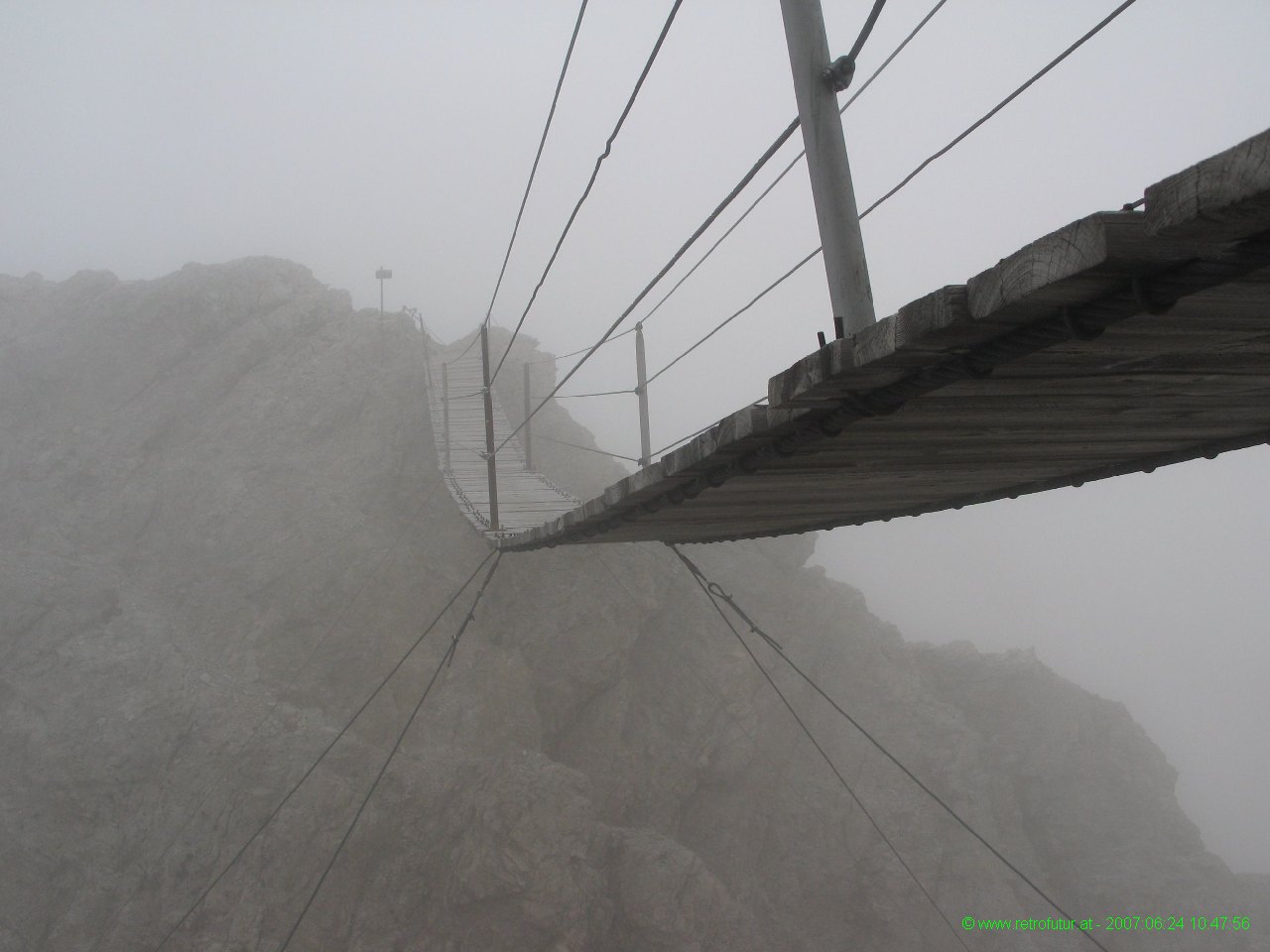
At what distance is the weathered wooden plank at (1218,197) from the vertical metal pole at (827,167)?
1.54 metres

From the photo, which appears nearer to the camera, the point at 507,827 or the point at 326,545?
the point at 507,827

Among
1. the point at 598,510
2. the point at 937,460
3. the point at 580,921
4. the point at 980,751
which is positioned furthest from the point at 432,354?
the point at 937,460

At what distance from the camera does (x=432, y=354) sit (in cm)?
2098

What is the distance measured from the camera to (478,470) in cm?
1390

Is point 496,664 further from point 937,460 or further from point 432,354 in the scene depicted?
point 937,460

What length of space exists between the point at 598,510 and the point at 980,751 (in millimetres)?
14495

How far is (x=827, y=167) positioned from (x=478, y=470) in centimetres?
1154

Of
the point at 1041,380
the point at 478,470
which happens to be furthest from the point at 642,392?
the point at 1041,380

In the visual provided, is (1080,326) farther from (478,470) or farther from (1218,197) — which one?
(478,470)

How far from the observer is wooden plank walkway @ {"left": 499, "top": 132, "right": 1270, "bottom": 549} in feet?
4.31

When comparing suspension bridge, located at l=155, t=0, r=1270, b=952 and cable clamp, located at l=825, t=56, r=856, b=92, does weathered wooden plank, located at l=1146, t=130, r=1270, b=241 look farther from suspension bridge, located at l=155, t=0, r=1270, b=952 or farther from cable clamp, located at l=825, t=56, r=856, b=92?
cable clamp, located at l=825, t=56, r=856, b=92

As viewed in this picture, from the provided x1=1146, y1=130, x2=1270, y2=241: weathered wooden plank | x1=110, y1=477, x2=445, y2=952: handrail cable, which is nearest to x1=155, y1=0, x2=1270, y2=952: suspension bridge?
x1=1146, y1=130, x2=1270, y2=241: weathered wooden plank

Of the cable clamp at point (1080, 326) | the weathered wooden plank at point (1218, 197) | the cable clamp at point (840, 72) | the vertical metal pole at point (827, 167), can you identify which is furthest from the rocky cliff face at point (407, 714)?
the weathered wooden plank at point (1218, 197)

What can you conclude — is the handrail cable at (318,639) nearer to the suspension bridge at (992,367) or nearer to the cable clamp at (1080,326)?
the suspension bridge at (992,367)
